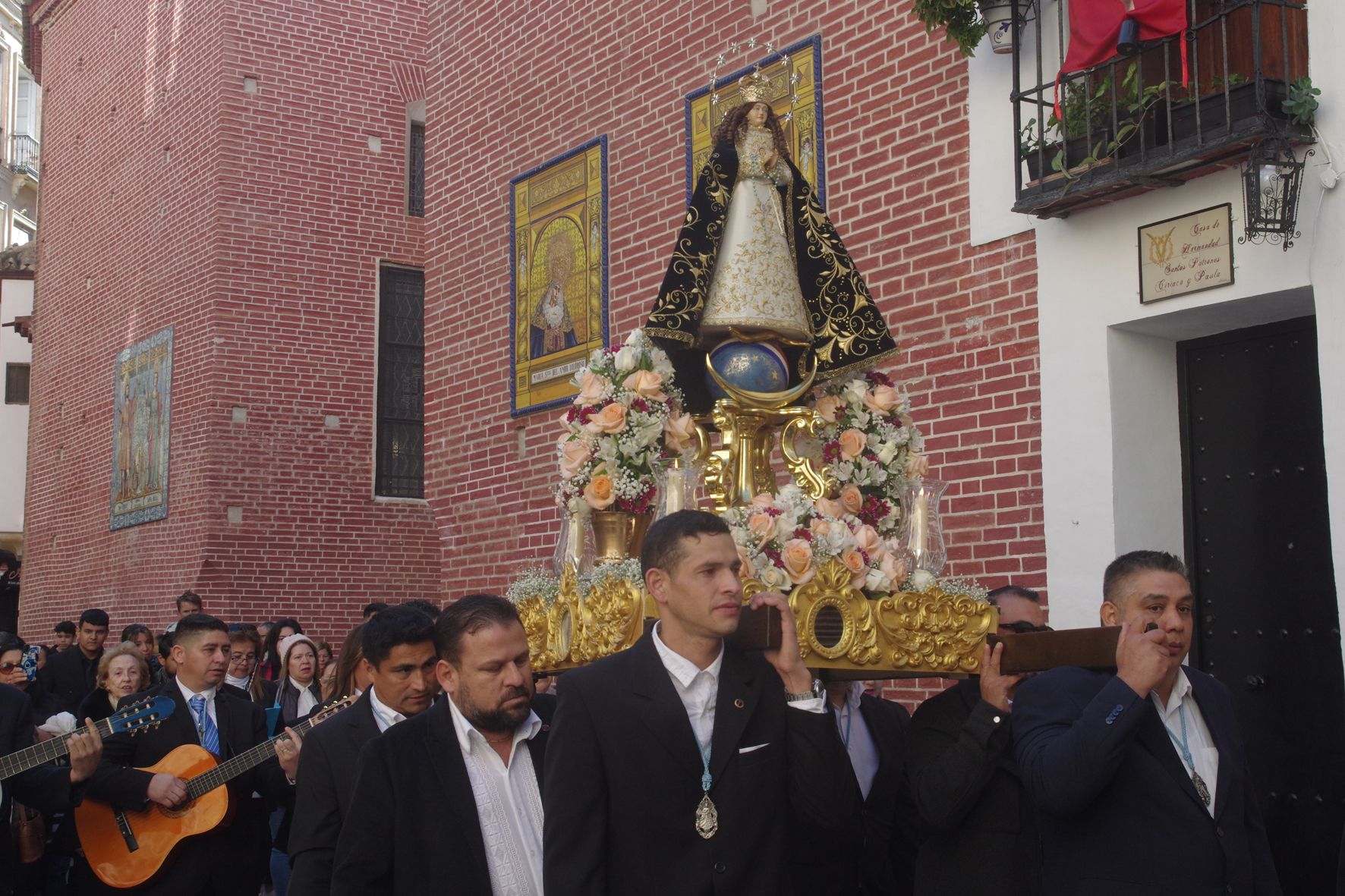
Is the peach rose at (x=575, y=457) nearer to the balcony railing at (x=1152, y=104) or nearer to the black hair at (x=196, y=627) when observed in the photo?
the black hair at (x=196, y=627)

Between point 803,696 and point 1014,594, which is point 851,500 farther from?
point 803,696

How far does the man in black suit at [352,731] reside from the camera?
436cm

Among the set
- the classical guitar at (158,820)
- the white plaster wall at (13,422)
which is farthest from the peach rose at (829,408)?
the white plaster wall at (13,422)

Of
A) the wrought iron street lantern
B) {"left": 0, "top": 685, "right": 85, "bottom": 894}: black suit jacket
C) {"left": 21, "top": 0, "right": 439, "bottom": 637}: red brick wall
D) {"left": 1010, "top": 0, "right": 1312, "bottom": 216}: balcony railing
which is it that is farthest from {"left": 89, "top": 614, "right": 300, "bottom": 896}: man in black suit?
{"left": 21, "top": 0, "right": 439, "bottom": 637}: red brick wall

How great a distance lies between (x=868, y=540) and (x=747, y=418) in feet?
2.27

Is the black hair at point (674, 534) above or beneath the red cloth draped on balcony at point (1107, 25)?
beneath

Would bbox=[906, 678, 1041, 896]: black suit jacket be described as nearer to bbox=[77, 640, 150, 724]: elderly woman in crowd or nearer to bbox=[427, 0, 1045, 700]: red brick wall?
bbox=[427, 0, 1045, 700]: red brick wall

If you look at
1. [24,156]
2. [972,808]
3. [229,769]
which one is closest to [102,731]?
[229,769]

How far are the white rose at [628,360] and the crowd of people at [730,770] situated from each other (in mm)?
1134

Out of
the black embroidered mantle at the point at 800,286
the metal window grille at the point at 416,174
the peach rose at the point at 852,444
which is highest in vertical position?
the metal window grille at the point at 416,174

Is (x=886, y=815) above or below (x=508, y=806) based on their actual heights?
below

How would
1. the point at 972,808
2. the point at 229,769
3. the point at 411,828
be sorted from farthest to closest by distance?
the point at 229,769 < the point at 972,808 < the point at 411,828

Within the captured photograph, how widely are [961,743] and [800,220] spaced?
2.18 metres

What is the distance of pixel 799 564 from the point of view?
14.6ft
